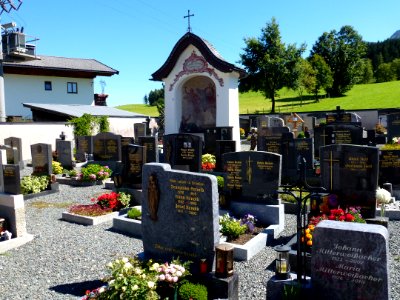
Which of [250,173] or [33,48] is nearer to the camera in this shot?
[250,173]

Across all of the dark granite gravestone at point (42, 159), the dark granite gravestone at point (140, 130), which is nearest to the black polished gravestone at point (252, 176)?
the dark granite gravestone at point (42, 159)

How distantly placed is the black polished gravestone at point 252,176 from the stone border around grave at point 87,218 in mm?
3159

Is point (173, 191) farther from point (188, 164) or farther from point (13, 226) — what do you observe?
point (188, 164)

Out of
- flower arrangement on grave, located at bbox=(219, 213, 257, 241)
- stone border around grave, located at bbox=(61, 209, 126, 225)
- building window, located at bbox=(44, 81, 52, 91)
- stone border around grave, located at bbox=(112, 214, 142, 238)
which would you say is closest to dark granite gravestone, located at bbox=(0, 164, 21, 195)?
stone border around grave, located at bbox=(61, 209, 126, 225)

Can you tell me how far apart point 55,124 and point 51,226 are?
18.9m

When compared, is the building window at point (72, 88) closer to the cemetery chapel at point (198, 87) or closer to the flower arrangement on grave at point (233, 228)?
the cemetery chapel at point (198, 87)

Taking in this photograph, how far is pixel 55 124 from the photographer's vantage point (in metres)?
27.2

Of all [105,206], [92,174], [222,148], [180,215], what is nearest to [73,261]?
[180,215]

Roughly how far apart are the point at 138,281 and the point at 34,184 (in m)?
9.80

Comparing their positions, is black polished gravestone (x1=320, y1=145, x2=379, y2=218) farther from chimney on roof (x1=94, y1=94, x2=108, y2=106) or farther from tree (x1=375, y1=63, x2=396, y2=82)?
tree (x1=375, y1=63, x2=396, y2=82)

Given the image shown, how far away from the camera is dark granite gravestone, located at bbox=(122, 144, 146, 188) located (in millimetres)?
11922

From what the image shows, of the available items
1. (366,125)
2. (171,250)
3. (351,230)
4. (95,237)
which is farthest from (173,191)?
(366,125)

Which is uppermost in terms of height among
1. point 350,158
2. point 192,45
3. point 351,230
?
point 192,45

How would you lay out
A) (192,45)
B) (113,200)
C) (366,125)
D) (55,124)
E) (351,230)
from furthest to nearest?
(366,125) < (55,124) < (192,45) < (113,200) < (351,230)
